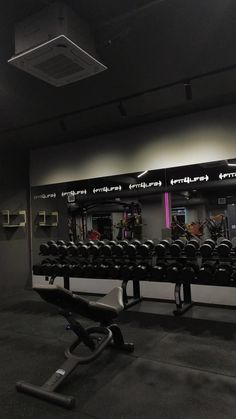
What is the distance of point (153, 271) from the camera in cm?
386

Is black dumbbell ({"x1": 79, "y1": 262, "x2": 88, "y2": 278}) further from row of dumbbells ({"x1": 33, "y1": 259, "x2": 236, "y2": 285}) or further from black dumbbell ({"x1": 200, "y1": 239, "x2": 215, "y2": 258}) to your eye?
black dumbbell ({"x1": 200, "y1": 239, "x2": 215, "y2": 258})

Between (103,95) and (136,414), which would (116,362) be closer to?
(136,414)

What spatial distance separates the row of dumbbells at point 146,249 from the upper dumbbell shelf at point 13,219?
0.95m

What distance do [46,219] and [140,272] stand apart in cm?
257

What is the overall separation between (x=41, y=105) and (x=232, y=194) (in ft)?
9.40

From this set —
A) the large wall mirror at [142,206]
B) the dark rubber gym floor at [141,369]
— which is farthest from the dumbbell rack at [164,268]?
the large wall mirror at [142,206]

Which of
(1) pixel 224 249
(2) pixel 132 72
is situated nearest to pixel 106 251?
(1) pixel 224 249

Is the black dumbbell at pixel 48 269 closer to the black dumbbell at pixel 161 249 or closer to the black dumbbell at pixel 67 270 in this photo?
the black dumbbell at pixel 67 270

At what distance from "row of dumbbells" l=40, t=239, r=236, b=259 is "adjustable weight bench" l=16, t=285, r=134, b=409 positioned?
1.29m

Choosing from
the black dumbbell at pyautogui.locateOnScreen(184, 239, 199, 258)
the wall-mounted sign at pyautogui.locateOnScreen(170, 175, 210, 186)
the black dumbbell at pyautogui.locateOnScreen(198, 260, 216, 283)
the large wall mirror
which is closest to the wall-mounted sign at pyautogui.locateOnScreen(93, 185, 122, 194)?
the large wall mirror

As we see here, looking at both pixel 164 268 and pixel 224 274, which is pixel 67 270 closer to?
pixel 164 268

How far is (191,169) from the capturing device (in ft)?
14.7

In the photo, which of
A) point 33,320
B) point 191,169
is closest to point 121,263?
point 33,320

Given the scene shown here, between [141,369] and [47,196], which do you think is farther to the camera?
[47,196]
